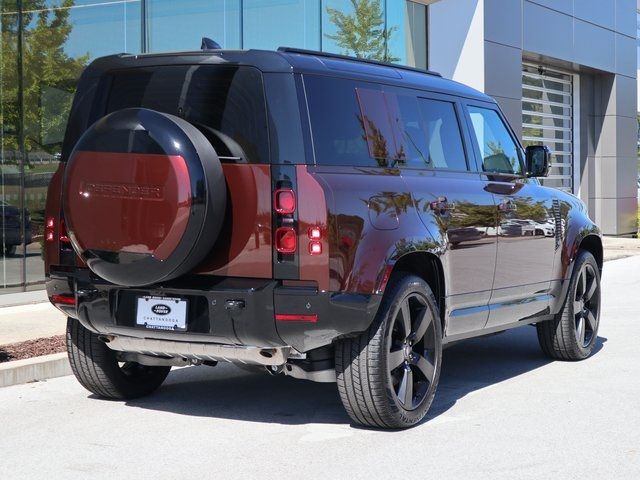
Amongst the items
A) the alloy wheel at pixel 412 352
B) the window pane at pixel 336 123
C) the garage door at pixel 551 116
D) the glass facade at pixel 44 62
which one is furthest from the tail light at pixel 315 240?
the garage door at pixel 551 116

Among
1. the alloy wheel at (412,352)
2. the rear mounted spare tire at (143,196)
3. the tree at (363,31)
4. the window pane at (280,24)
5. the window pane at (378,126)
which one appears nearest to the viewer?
the rear mounted spare tire at (143,196)

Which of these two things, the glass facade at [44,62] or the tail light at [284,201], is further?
the glass facade at [44,62]

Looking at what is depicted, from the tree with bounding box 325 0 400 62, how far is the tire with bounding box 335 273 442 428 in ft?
37.5

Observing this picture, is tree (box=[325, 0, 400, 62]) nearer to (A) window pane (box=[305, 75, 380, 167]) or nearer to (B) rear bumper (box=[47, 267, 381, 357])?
(A) window pane (box=[305, 75, 380, 167])

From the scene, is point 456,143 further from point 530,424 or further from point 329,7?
point 329,7

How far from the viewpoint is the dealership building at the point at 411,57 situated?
511 inches

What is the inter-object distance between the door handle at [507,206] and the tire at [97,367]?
8.75 ft

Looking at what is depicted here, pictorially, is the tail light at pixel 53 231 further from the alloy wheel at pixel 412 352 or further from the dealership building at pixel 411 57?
the dealership building at pixel 411 57

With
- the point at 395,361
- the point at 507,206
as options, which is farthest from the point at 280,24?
the point at 395,361

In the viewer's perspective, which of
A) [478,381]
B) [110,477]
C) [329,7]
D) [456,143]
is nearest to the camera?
[110,477]

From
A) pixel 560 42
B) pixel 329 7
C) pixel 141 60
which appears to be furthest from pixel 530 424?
pixel 560 42

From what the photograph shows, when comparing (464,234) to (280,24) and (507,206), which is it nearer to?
(507,206)

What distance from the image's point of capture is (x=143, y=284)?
5820mm

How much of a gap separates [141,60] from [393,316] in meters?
2.07
